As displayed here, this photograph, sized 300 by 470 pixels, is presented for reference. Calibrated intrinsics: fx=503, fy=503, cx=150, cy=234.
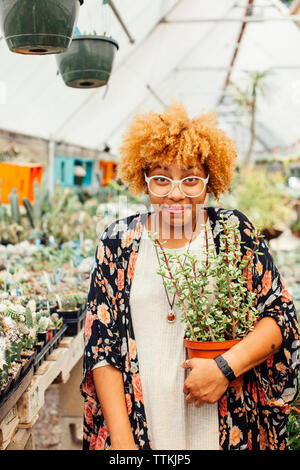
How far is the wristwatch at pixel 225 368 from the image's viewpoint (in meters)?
1.17

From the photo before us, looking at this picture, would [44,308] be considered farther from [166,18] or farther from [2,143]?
[166,18]

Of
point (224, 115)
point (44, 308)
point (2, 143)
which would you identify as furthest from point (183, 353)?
point (224, 115)

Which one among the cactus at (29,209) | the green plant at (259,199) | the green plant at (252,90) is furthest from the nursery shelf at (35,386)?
the green plant at (252,90)

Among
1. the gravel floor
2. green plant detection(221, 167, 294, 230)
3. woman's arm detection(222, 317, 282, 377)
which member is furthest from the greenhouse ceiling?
the gravel floor

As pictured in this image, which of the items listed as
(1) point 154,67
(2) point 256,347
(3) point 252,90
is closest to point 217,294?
(2) point 256,347

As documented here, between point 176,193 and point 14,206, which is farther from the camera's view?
point 14,206

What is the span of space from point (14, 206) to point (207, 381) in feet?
9.81

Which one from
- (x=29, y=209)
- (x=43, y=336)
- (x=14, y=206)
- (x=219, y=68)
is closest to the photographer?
(x=43, y=336)

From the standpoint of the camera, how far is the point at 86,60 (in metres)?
2.15

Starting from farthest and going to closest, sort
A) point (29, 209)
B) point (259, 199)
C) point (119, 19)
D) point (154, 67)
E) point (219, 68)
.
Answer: point (219, 68), point (259, 199), point (154, 67), point (29, 209), point (119, 19)

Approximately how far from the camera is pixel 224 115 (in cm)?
1620

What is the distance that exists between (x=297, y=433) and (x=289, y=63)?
8.60m

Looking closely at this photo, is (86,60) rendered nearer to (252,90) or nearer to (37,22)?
(37,22)

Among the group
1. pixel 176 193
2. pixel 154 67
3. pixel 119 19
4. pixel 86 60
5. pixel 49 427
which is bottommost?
pixel 49 427
